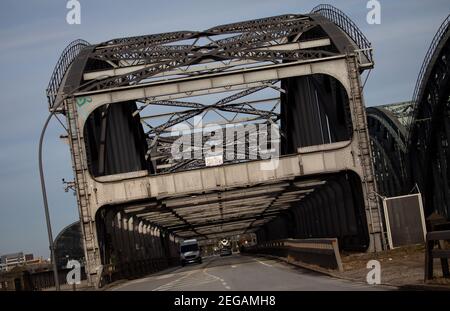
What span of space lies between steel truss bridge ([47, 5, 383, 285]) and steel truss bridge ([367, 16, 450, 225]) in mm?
5148

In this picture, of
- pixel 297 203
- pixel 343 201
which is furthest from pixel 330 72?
pixel 297 203

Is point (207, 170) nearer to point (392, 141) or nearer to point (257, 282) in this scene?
point (257, 282)

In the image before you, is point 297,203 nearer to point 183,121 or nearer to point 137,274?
point 183,121

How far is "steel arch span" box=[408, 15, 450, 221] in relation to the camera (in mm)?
45219

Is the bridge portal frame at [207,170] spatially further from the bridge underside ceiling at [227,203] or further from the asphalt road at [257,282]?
the asphalt road at [257,282]

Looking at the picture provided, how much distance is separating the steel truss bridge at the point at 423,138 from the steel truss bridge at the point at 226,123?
5148 mm

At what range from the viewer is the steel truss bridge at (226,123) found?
42.6 m

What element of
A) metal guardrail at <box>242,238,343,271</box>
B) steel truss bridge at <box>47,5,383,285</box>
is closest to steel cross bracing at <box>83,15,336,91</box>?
steel truss bridge at <box>47,5,383,285</box>

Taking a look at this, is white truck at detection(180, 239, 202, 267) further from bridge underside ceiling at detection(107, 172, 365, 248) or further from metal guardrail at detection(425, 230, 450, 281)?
metal guardrail at detection(425, 230, 450, 281)

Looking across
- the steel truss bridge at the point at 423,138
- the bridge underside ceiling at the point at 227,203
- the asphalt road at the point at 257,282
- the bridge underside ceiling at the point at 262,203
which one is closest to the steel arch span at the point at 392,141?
the steel truss bridge at the point at 423,138

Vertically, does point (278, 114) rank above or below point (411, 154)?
above

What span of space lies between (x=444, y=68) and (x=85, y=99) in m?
20.9

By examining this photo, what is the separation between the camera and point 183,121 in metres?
64.1

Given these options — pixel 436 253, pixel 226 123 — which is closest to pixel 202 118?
pixel 226 123
